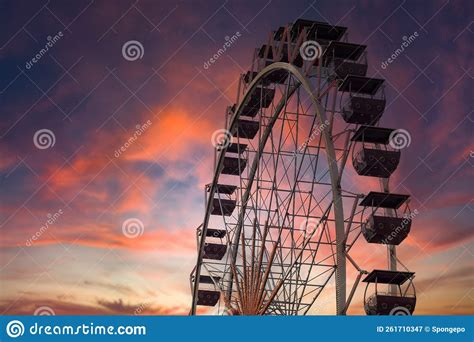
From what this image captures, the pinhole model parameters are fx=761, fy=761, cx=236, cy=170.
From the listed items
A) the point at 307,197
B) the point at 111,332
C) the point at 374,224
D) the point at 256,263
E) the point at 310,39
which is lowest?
the point at 111,332

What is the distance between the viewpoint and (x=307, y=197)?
2320cm

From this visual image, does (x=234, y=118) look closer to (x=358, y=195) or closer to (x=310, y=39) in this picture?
(x=310, y=39)

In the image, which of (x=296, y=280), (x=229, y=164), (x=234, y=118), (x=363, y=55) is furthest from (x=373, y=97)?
(x=229, y=164)

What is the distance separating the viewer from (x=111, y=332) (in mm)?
9875

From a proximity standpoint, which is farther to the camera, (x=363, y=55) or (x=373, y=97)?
(x=363, y=55)

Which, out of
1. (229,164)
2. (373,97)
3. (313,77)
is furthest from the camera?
(229,164)

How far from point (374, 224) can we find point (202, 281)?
15.0 metres

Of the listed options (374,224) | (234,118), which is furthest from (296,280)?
(234,118)

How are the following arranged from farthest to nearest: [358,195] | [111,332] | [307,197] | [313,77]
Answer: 1. [307,197]
2. [313,77]
3. [358,195]
4. [111,332]

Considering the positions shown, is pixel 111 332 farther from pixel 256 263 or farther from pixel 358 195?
pixel 256 263

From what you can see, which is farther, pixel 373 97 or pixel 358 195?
pixel 373 97

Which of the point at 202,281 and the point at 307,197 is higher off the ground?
the point at 202,281

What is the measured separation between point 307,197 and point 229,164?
7.99 metres

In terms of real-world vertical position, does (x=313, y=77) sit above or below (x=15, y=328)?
above
